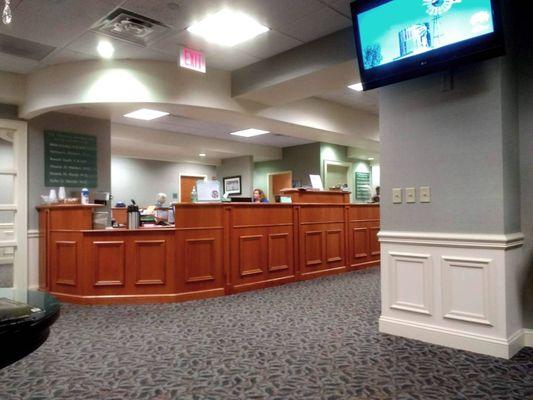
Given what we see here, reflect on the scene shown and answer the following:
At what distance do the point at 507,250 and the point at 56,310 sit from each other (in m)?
2.78

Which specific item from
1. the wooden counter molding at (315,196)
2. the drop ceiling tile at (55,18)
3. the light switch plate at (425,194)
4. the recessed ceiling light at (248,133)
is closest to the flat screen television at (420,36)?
the light switch plate at (425,194)

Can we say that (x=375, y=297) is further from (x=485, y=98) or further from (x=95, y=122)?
(x=95, y=122)

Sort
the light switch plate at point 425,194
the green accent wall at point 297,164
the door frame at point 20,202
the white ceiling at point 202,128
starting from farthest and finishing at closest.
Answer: the green accent wall at point 297,164, the white ceiling at point 202,128, the door frame at point 20,202, the light switch plate at point 425,194

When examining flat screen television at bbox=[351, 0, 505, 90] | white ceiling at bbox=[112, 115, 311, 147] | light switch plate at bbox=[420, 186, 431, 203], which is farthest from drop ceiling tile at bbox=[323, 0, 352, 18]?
white ceiling at bbox=[112, 115, 311, 147]

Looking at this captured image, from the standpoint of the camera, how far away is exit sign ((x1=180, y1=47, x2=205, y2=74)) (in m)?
4.30

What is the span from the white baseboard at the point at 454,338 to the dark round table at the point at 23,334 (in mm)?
2730

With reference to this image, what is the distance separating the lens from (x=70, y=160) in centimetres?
561

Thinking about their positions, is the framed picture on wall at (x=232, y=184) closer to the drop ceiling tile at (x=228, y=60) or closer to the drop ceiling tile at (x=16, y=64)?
the drop ceiling tile at (x=228, y=60)

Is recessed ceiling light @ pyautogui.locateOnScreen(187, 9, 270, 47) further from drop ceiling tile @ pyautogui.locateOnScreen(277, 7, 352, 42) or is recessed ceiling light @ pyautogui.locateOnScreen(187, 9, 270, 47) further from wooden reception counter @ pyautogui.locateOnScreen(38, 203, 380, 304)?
wooden reception counter @ pyautogui.locateOnScreen(38, 203, 380, 304)

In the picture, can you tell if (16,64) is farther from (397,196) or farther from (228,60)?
(397,196)

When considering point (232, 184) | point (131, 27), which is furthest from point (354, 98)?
point (232, 184)

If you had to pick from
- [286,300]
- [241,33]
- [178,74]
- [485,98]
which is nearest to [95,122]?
[178,74]

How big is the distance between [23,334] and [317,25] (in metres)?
3.66

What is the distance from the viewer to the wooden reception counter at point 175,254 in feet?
14.9
